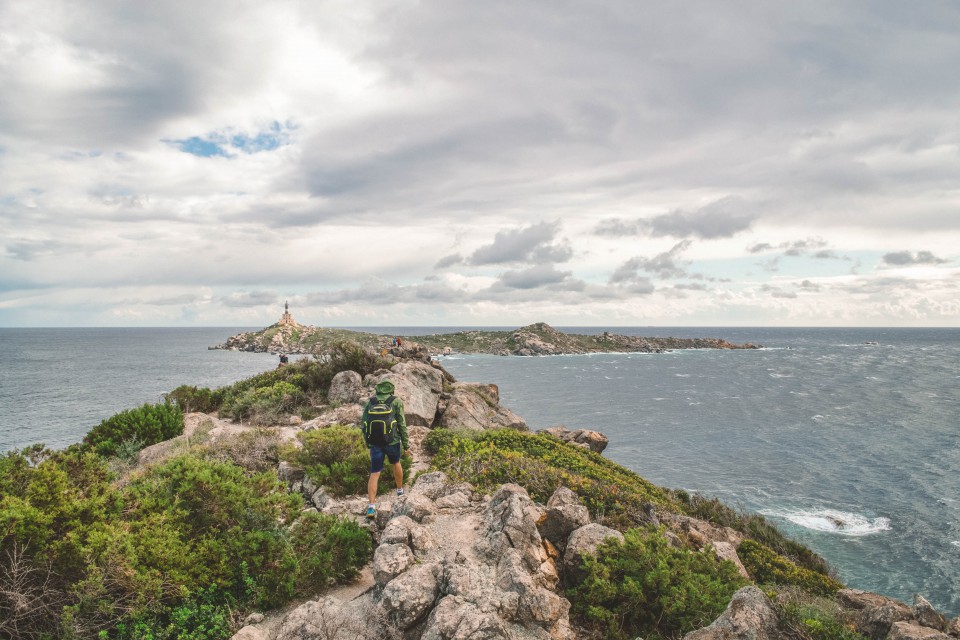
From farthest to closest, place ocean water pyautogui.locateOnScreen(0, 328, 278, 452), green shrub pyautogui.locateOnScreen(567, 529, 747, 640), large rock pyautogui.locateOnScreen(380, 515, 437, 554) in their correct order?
ocean water pyautogui.locateOnScreen(0, 328, 278, 452) < large rock pyautogui.locateOnScreen(380, 515, 437, 554) < green shrub pyautogui.locateOnScreen(567, 529, 747, 640)

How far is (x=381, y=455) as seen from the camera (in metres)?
10.7

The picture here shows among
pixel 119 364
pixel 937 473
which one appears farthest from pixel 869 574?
pixel 119 364

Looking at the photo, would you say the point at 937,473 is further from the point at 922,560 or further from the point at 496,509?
the point at 496,509

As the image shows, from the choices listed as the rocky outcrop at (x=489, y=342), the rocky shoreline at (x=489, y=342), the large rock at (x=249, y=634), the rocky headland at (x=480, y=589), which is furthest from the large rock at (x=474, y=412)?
the rocky shoreline at (x=489, y=342)

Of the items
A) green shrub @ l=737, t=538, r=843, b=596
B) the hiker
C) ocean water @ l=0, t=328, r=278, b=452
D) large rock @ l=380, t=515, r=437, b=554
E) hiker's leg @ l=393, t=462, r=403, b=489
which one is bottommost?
ocean water @ l=0, t=328, r=278, b=452

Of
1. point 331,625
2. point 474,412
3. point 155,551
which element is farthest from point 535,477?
point 474,412

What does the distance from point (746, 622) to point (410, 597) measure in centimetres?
418

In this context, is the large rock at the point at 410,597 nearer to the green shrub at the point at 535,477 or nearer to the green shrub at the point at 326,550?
the green shrub at the point at 326,550

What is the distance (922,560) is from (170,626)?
25551 mm

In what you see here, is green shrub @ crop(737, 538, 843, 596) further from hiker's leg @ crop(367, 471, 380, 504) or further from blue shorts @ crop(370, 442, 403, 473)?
hiker's leg @ crop(367, 471, 380, 504)

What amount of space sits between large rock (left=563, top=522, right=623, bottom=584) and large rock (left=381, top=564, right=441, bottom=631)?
256 cm

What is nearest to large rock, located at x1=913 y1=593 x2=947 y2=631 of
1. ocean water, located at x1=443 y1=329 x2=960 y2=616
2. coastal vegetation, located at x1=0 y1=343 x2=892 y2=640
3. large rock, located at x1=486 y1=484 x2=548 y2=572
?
coastal vegetation, located at x1=0 y1=343 x2=892 y2=640

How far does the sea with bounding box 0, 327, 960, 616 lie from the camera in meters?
20.8

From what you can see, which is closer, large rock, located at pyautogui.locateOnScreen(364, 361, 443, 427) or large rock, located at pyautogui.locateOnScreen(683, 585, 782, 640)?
large rock, located at pyautogui.locateOnScreen(683, 585, 782, 640)
